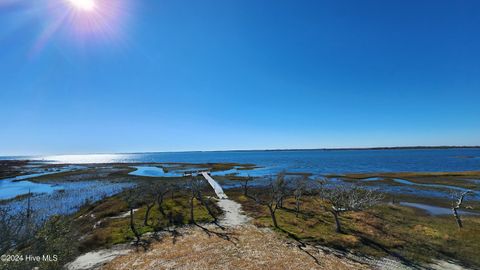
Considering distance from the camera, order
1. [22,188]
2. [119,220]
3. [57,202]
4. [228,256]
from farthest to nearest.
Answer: [22,188] < [57,202] < [119,220] < [228,256]

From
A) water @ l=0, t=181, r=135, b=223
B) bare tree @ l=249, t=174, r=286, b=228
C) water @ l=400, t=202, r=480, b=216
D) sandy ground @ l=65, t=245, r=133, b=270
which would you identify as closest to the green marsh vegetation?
bare tree @ l=249, t=174, r=286, b=228

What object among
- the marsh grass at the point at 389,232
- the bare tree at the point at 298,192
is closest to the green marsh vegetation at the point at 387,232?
the marsh grass at the point at 389,232

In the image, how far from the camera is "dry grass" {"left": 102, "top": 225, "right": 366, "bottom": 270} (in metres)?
17.4

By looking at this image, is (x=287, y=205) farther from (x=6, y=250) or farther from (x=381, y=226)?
(x=6, y=250)

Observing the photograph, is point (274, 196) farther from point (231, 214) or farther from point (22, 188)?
point (22, 188)

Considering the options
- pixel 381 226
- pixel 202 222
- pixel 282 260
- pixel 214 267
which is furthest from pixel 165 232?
pixel 381 226

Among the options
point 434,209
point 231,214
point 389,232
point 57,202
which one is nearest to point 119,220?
point 231,214

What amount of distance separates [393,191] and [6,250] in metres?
60.7

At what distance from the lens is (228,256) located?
18.8m

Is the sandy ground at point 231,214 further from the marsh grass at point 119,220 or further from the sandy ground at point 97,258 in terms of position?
the sandy ground at point 97,258

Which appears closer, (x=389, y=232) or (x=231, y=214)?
(x=389, y=232)

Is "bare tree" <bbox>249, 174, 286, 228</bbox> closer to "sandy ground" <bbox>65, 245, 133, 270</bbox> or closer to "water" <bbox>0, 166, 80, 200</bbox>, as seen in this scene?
"sandy ground" <bbox>65, 245, 133, 270</bbox>

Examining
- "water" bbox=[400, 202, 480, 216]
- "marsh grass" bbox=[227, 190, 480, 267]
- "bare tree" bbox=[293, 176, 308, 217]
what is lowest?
"water" bbox=[400, 202, 480, 216]

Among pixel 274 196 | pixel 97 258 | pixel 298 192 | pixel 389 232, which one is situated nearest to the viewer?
pixel 97 258
